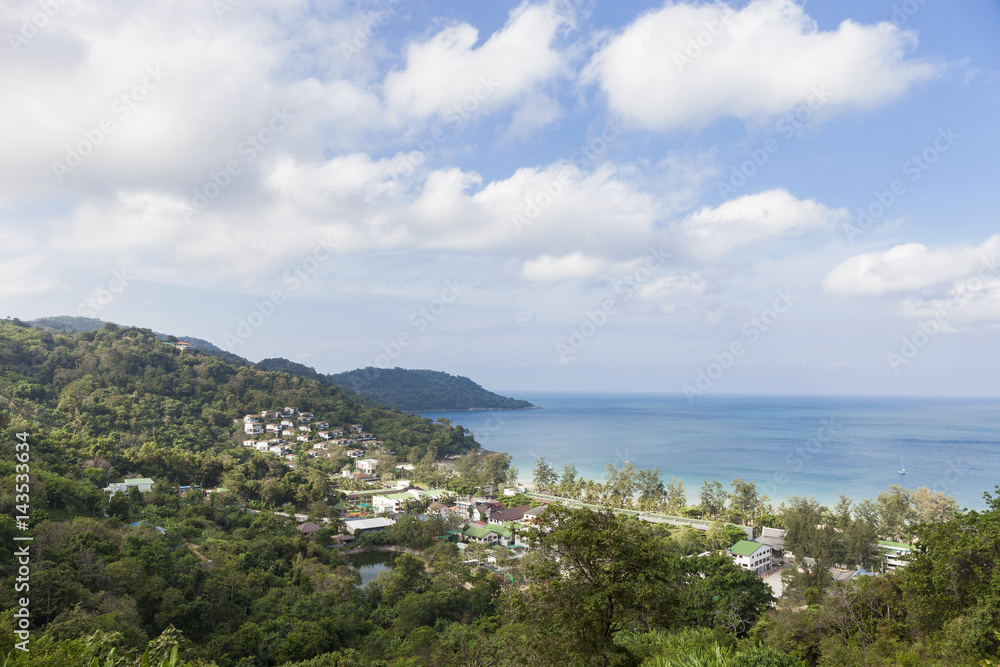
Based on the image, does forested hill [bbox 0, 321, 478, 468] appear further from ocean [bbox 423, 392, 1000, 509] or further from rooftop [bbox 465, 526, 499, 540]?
ocean [bbox 423, 392, 1000, 509]

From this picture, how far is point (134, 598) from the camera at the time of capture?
10516mm

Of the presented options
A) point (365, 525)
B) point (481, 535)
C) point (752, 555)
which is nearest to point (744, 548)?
point (752, 555)

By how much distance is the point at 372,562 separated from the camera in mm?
19250

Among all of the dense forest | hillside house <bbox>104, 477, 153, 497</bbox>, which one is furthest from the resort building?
hillside house <bbox>104, 477, 153, 497</bbox>

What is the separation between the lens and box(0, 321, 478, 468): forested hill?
27125 mm

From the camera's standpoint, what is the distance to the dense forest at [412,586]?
226 inches

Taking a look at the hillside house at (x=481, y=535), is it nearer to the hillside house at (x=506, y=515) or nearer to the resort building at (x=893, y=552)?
the hillside house at (x=506, y=515)

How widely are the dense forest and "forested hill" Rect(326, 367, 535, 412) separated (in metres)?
65.6

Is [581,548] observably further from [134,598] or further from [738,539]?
[738,539]

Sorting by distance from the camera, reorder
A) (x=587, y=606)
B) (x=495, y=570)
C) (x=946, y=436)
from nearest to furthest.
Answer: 1. (x=587, y=606)
2. (x=495, y=570)
3. (x=946, y=436)

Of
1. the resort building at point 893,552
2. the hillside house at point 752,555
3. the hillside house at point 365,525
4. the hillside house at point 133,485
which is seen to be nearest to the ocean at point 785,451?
the resort building at point 893,552

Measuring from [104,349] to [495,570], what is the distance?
3616 cm

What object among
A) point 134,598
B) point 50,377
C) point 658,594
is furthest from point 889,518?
point 50,377

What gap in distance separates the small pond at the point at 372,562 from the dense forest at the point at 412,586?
0.44 m
